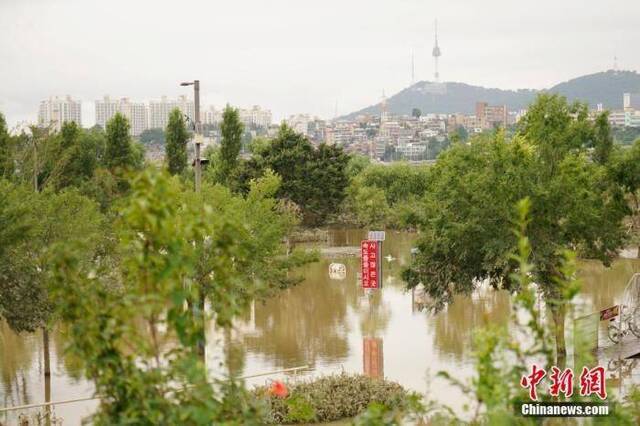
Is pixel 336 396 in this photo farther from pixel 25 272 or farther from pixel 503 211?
pixel 25 272

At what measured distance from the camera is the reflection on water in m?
18.2

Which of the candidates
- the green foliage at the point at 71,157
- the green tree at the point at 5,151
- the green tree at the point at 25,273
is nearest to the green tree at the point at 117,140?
the green foliage at the point at 71,157

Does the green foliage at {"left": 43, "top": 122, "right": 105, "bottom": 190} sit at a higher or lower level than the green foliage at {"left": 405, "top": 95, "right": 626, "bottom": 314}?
higher

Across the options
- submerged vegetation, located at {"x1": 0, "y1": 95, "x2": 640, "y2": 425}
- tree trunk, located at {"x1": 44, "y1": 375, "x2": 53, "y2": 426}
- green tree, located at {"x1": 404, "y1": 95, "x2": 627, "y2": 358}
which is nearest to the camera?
submerged vegetation, located at {"x1": 0, "y1": 95, "x2": 640, "y2": 425}

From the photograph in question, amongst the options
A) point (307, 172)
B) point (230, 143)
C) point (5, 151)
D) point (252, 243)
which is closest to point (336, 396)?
point (252, 243)

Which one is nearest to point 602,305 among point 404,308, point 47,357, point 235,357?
point 404,308

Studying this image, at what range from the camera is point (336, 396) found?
1527cm

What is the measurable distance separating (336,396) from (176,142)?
3664 cm

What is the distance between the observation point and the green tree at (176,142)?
50.2 meters

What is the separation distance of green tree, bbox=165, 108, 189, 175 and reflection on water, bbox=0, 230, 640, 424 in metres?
20.0

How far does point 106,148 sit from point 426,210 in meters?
28.4

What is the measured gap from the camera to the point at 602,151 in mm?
38656

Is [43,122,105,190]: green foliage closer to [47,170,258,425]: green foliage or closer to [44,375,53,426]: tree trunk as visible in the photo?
[44,375,53,426]: tree trunk

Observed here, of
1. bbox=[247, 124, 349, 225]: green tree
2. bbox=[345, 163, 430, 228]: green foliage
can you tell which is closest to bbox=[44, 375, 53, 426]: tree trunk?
bbox=[345, 163, 430, 228]: green foliage
